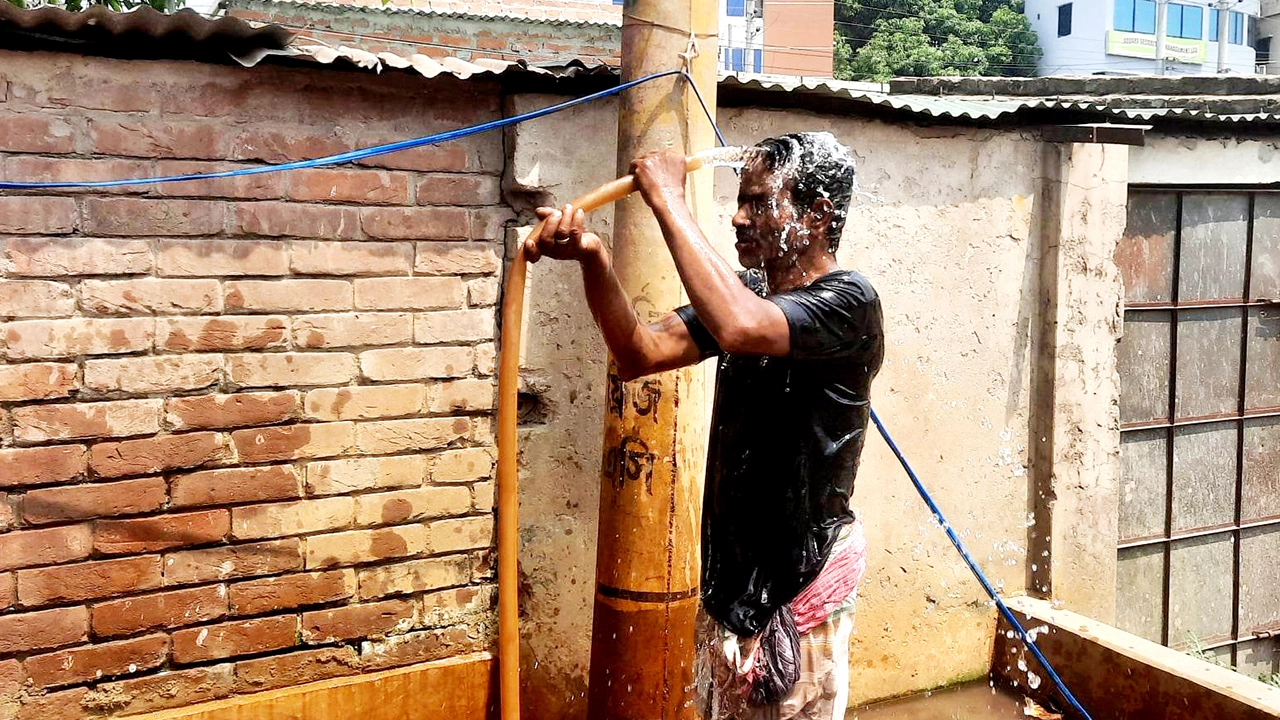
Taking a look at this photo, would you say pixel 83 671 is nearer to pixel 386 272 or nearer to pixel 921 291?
pixel 386 272

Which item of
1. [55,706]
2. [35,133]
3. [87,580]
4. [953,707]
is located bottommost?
[953,707]

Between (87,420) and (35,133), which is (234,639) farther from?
(35,133)

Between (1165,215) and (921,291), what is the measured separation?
1.54 meters

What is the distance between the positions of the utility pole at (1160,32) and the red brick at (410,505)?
38.1 metres

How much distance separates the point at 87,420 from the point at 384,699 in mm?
1327

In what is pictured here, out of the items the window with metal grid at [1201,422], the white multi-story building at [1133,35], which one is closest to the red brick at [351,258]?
the window with metal grid at [1201,422]

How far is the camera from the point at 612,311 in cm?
254

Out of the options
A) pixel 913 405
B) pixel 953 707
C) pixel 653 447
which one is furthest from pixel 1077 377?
pixel 653 447

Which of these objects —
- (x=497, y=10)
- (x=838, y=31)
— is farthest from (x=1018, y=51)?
(x=497, y=10)

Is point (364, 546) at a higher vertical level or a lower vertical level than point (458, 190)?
lower

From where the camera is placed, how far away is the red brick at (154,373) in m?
3.28

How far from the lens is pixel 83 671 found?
334 cm

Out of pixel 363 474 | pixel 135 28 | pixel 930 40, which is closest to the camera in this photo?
pixel 135 28

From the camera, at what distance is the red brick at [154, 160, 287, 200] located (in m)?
3.35
